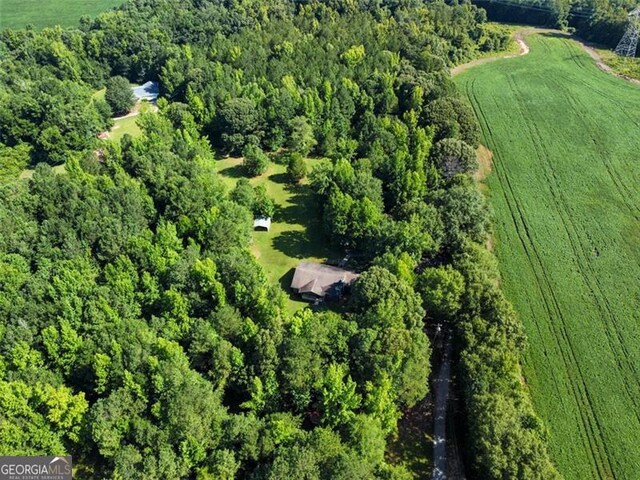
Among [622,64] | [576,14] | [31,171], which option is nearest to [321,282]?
[31,171]

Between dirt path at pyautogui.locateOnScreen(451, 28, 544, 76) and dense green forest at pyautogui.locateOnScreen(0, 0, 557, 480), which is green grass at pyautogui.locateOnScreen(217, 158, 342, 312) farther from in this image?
dirt path at pyautogui.locateOnScreen(451, 28, 544, 76)

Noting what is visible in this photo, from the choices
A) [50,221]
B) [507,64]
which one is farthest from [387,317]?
[507,64]

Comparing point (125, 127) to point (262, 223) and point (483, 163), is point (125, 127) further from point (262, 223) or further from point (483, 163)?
point (483, 163)

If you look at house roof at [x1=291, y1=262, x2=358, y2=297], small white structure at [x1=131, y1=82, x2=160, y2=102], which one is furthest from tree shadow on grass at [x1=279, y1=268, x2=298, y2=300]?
small white structure at [x1=131, y1=82, x2=160, y2=102]

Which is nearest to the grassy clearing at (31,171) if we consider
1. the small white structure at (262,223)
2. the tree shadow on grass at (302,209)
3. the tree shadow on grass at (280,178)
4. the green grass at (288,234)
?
the green grass at (288,234)

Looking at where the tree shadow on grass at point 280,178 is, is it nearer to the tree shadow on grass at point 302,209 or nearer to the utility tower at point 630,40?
the tree shadow on grass at point 302,209

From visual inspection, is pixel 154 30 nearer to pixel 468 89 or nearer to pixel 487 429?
pixel 468 89
